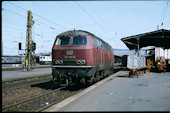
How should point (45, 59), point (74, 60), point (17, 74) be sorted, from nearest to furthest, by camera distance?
point (74, 60) → point (17, 74) → point (45, 59)

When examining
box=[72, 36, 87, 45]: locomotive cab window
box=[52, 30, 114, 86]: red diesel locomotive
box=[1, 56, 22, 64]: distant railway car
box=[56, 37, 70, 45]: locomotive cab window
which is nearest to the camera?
box=[52, 30, 114, 86]: red diesel locomotive

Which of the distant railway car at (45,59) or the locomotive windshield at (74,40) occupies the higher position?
the locomotive windshield at (74,40)

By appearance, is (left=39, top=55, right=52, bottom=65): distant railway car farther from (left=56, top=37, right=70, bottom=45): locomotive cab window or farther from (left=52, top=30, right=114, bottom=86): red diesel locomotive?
(left=52, top=30, right=114, bottom=86): red diesel locomotive

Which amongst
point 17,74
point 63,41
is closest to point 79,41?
point 63,41

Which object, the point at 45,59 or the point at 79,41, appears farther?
the point at 45,59

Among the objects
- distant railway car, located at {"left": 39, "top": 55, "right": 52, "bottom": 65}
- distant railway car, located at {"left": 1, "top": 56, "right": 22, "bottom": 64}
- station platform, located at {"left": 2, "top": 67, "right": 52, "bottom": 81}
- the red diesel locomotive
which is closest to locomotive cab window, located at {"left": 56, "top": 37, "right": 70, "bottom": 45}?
the red diesel locomotive

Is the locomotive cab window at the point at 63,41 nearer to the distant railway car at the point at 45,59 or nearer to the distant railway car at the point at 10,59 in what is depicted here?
the distant railway car at the point at 10,59

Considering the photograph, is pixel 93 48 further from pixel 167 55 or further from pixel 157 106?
pixel 167 55

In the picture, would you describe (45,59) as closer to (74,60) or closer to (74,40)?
(74,40)

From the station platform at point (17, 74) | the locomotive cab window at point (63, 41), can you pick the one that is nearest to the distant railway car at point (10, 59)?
the station platform at point (17, 74)

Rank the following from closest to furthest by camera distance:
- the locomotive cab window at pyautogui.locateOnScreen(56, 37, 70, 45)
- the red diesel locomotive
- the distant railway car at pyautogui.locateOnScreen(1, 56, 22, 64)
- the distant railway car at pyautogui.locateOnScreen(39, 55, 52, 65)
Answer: the red diesel locomotive, the locomotive cab window at pyautogui.locateOnScreen(56, 37, 70, 45), the distant railway car at pyautogui.locateOnScreen(1, 56, 22, 64), the distant railway car at pyautogui.locateOnScreen(39, 55, 52, 65)

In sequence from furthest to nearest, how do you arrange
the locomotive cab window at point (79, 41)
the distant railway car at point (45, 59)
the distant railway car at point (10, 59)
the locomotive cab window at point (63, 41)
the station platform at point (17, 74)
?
the distant railway car at point (45, 59)
the distant railway car at point (10, 59)
the station platform at point (17, 74)
the locomotive cab window at point (63, 41)
the locomotive cab window at point (79, 41)

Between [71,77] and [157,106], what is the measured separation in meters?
5.14

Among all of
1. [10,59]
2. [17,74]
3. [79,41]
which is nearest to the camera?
[79,41]
